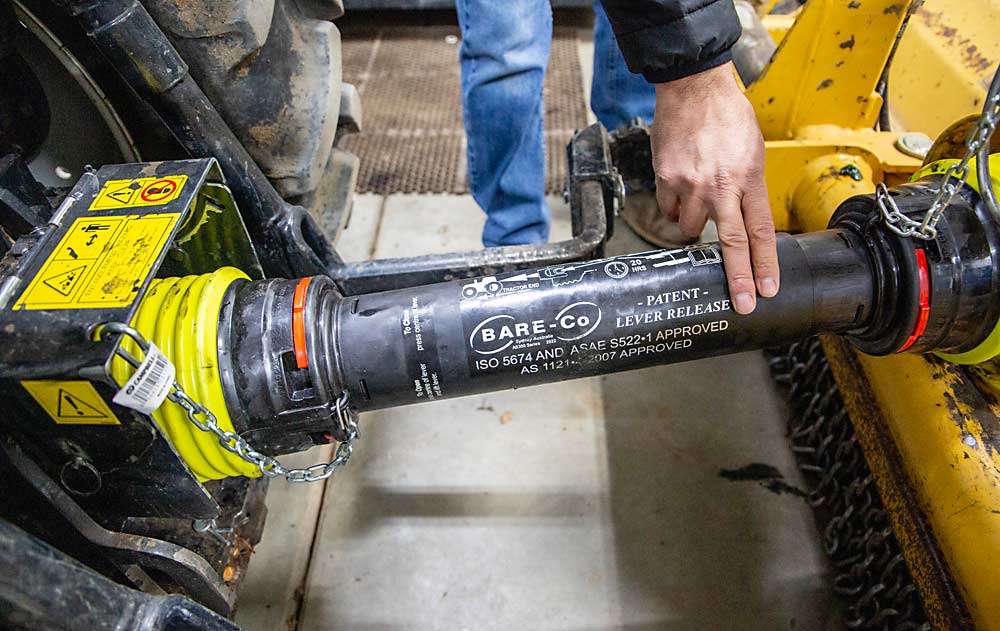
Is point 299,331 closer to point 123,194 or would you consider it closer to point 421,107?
point 123,194

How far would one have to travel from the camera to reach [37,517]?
678 mm

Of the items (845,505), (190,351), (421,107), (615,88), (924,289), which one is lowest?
(845,505)

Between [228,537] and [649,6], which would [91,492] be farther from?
[649,6]

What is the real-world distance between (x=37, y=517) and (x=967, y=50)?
1.65 m

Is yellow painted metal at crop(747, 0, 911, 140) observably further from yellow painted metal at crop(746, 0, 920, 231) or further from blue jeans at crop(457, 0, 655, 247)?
blue jeans at crop(457, 0, 655, 247)

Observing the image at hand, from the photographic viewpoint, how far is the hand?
28.4 inches

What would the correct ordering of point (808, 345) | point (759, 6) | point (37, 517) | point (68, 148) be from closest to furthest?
point (37, 517) < point (68, 148) < point (808, 345) < point (759, 6)

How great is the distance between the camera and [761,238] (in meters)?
0.73

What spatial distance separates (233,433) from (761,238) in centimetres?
62

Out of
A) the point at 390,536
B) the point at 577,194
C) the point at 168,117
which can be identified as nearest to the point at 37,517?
the point at 168,117

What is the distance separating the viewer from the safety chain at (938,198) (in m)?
0.61

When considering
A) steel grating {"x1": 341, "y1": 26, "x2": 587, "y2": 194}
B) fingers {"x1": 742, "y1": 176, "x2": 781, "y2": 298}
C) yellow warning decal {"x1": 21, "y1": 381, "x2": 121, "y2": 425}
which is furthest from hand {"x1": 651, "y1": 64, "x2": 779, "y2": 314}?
steel grating {"x1": 341, "y1": 26, "x2": 587, "y2": 194}

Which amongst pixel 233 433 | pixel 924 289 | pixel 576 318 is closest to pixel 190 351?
pixel 233 433

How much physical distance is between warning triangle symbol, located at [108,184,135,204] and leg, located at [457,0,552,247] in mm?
806
